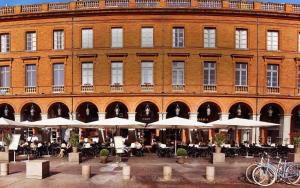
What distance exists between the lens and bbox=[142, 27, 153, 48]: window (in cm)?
3256

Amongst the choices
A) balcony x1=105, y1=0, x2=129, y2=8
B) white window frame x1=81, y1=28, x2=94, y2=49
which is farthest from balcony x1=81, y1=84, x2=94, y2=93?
balcony x1=105, y1=0, x2=129, y2=8

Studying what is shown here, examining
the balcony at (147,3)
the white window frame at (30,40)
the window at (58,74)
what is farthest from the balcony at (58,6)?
the balcony at (147,3)

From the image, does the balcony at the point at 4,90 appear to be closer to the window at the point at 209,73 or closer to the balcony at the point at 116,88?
the balcony at the point at 116,88

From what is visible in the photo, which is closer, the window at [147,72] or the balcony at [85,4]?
the window at [147,72]

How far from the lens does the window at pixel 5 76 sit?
3441 cm

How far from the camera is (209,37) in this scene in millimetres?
32719

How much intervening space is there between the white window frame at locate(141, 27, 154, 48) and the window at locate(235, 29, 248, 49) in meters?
7.40

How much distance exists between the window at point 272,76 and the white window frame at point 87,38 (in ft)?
51.4

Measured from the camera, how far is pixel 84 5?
33531 mm

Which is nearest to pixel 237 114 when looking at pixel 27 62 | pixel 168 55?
pixel 168 55

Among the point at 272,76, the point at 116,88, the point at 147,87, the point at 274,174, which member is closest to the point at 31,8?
the point at 116,88

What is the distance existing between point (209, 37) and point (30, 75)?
53.1ft

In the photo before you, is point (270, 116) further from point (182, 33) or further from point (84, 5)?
point (84, 5)

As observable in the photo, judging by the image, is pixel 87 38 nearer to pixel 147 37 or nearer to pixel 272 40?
pixel 147 37
